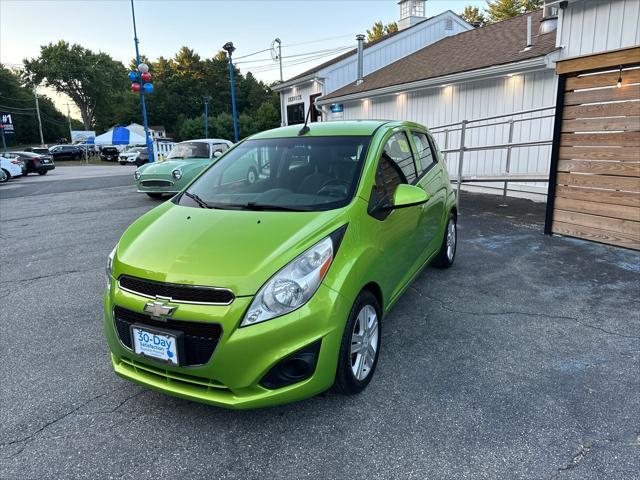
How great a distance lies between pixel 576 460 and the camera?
2.11 m

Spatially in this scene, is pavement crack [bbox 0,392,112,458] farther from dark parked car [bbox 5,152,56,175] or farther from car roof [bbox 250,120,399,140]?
dark parked car [bbox 5,152,56,175]

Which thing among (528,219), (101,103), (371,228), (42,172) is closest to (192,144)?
(528,219)

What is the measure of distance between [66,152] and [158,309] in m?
46.4

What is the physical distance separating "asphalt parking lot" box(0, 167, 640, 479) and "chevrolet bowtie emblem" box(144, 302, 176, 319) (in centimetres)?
70

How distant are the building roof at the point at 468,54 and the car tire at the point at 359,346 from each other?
8.34 m

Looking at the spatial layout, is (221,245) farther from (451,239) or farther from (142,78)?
(142,78)

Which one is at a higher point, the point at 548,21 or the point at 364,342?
the point at 548,21

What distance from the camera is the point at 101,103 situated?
70000 mm

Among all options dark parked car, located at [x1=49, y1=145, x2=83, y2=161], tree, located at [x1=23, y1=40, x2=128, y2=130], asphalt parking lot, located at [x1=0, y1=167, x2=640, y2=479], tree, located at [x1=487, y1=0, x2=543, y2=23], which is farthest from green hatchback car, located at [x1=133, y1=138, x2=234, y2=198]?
tree, located at [x1=23, y1=40, x2=128, y2=130]

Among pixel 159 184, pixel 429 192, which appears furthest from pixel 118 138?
pixel 429 192

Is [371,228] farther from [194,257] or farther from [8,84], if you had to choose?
[8,84]

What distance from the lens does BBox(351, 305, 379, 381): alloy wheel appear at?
8.37 feet

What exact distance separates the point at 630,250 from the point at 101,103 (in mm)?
78930

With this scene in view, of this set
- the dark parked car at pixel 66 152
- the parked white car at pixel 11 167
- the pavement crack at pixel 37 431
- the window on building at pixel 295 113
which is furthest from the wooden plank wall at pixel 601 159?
the dark parked car at pixel 66 152
